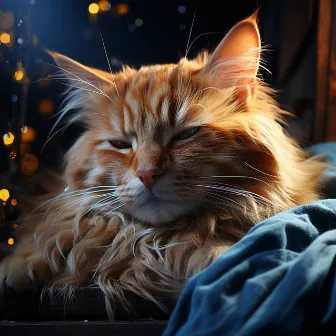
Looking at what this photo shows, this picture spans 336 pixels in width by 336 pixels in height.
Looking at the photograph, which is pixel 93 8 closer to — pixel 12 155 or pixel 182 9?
pixel 182 9

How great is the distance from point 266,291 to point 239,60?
67cm

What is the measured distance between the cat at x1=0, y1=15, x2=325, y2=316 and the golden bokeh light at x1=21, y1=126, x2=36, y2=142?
336 mm

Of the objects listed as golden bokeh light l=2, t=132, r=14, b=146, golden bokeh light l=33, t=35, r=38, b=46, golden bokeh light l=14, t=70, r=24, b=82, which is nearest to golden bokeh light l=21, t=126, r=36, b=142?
golden bokeh light l=2, t=132, r=14, b=146

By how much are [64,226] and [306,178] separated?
696mm

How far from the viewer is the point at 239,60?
115cm

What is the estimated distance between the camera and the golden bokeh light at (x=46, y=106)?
5.14ft

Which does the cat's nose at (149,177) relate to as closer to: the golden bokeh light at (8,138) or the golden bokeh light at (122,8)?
the golden bokeh light at (8,138)

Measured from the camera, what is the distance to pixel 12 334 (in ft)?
3.01

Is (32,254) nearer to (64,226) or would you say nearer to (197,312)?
(64,226)

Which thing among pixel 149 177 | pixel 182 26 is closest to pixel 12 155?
pixel 149 177

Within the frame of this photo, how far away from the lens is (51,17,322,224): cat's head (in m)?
1.05

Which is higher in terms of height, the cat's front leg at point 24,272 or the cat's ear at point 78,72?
the cat's ear at point 78,72

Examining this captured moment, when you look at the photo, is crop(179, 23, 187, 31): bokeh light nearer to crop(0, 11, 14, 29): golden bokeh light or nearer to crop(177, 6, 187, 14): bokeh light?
crop(177, 6, 187, 14): bokeh light

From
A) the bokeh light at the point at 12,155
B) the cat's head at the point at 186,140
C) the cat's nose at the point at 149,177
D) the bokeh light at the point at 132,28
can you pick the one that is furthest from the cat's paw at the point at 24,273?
the bokeh light at the point at 132,28
